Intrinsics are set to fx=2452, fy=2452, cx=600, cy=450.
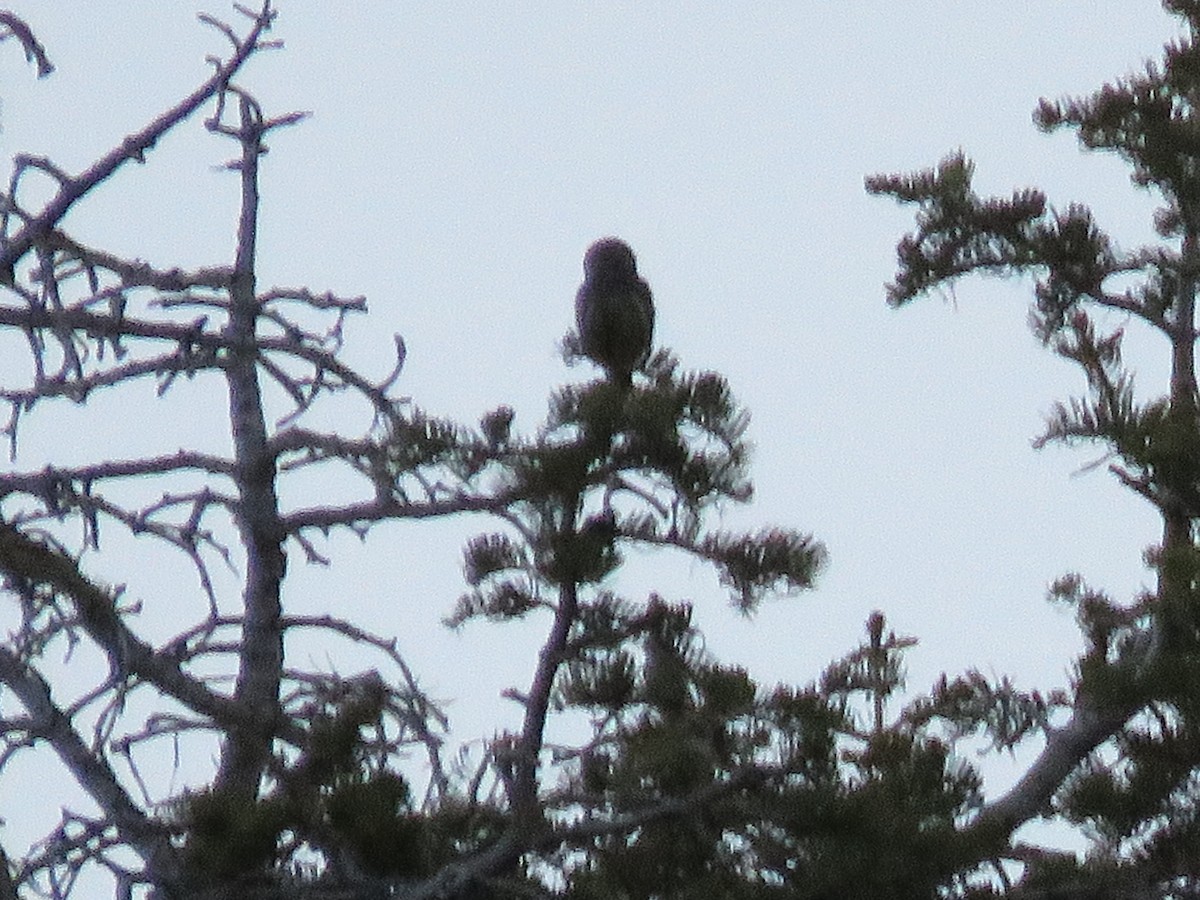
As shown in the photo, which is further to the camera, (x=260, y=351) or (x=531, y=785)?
(x=260, y=351)

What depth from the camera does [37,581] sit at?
163 inches

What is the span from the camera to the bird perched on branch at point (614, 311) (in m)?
4.41

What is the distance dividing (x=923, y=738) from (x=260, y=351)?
1486mm

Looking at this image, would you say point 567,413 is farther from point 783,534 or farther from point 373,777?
point 373,777

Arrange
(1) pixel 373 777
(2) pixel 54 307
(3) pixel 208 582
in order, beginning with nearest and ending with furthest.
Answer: (1) pixel 373 777, (2) pixel 54 307, (3) pixel 208 582

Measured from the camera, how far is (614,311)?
14.9ft

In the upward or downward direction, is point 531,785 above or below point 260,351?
below

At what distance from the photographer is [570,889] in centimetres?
409

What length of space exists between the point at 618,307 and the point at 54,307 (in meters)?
1.03

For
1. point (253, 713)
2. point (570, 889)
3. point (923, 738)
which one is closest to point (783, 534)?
point (923, 738)

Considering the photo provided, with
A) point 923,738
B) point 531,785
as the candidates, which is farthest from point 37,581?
point 923,738

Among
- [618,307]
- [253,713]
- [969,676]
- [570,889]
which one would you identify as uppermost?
[618,307]

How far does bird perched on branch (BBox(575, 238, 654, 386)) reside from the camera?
4.41 metres

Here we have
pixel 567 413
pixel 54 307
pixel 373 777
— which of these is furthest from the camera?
pixel 54 307
